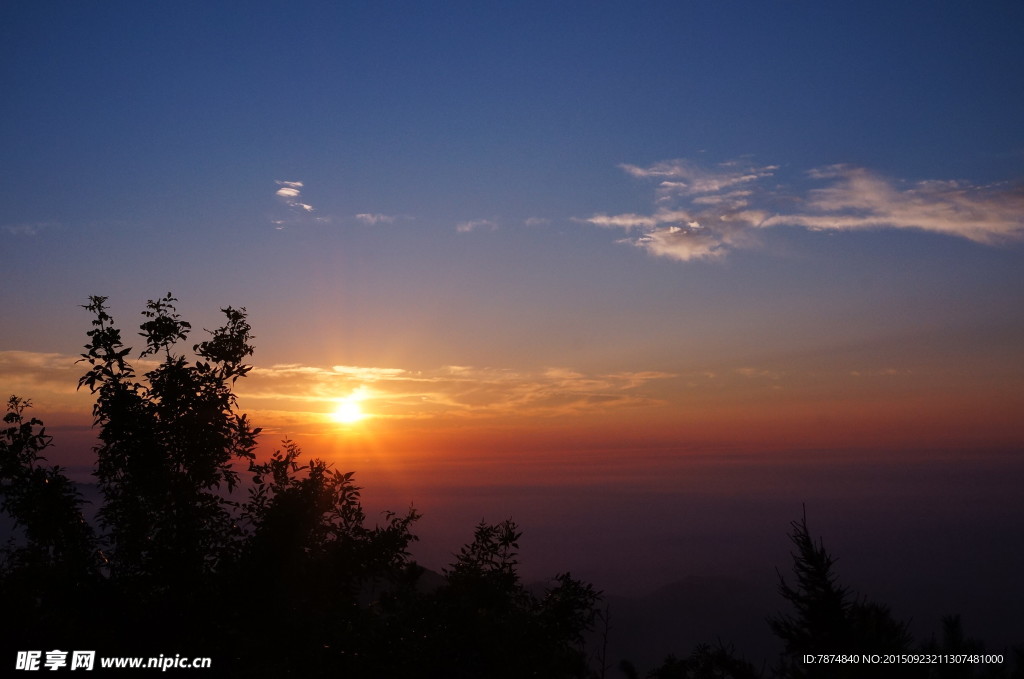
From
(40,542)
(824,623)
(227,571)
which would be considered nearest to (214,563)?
(227,571)

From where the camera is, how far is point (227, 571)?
1438 cm

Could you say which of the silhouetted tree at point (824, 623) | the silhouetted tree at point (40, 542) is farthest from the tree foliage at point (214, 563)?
the silhouetted tree at point (824, 623)

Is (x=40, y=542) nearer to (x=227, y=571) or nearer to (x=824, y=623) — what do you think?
(x=227, y=571)

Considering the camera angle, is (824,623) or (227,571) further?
(227,571)

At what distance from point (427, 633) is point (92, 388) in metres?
8.71

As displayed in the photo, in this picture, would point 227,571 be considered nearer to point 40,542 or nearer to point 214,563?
point 214,563

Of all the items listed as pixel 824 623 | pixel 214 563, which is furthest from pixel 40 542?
pixel 824 623

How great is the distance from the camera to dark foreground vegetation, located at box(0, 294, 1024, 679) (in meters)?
12.0

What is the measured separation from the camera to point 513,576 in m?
18.5

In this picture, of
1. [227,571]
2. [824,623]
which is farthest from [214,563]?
[824,623]

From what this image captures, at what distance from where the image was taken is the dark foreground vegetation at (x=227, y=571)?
12.0m

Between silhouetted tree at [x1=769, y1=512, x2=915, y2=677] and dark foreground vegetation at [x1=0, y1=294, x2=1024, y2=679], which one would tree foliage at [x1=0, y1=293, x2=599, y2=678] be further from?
silhouetted tree at [x1=769, y1=512, x2=915, y2=677]

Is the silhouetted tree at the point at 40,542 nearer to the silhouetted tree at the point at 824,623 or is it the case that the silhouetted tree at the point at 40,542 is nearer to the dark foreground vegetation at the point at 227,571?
the dark foreground vegetation at the point at 227,571

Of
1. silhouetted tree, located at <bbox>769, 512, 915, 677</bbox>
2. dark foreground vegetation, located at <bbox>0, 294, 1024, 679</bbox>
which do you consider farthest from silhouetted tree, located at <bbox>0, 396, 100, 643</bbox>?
silhouetted tree, located at <bbox>769, 512, 915, 677</bbox>
